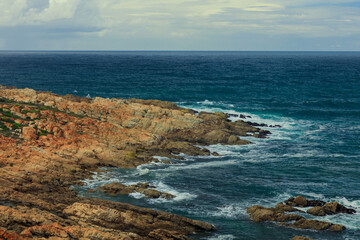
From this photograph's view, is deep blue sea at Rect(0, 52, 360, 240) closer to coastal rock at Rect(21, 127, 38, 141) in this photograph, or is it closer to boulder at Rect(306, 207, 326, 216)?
boulder at Rect(306, 207, 326, 216)

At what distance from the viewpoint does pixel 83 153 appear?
46.8 metres

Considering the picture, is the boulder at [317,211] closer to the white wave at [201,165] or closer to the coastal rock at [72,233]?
the white wave at [201,165]

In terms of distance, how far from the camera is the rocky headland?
88.8ft

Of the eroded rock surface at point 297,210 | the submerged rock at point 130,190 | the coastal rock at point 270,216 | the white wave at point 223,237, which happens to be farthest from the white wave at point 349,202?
the submerged rock at point 130,190

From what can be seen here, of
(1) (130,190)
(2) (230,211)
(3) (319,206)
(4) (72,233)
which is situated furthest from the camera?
(1) (130,190)

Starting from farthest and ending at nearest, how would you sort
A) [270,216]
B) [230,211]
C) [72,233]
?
[230,211] < [270,216] < [72,233]

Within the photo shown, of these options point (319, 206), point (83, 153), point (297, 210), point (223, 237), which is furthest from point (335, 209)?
point (83, 153)

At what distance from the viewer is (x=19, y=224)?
84.0 ft

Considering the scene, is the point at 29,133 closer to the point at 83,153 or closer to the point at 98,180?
the point at 83,153

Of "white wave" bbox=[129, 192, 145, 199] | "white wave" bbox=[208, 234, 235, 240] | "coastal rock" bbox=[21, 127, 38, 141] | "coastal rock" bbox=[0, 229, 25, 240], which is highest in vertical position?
"coastal rock" bbox=[21, 127, 38, 141]

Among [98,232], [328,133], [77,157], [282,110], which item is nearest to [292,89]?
[282,110]

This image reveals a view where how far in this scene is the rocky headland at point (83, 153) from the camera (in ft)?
88.8

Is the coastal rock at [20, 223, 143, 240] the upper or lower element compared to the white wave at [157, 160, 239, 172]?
upper

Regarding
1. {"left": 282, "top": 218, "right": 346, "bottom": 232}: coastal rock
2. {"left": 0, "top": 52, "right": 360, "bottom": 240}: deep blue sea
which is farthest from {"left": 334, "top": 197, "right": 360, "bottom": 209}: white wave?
{"left": 282, "top": 218, "right": 346, "bottom": 232}: coastal rock
